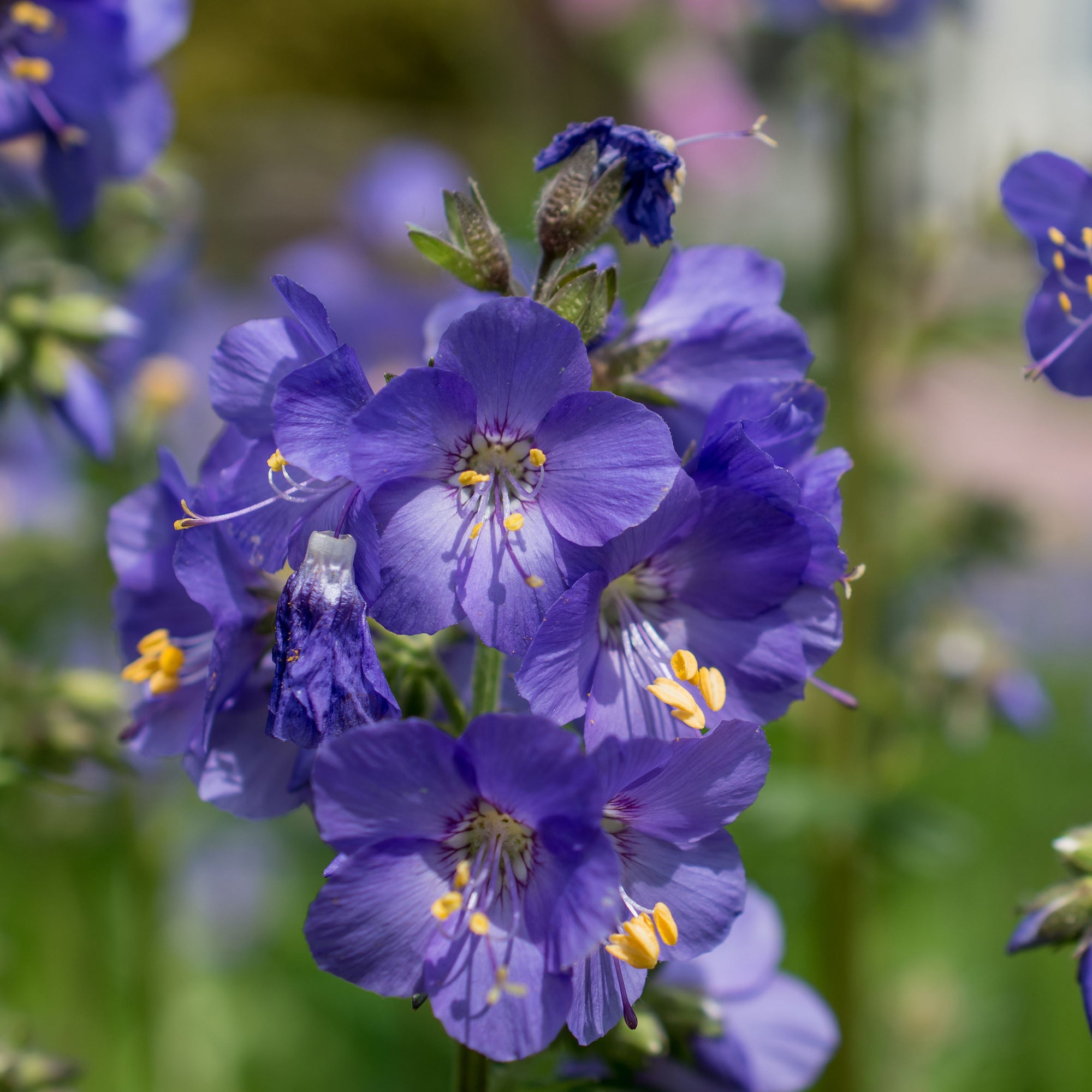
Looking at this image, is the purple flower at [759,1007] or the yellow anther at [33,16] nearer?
the purple flower at [759,1007]

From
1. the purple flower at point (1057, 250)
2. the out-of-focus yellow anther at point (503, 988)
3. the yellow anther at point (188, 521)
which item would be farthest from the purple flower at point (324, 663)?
the purple flower at point (1057, 250)

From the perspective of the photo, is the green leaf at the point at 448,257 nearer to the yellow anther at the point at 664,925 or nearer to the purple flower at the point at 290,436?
the purple flower at the point at 290,436

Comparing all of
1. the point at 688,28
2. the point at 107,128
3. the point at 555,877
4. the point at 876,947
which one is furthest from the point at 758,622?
the point at 688,28

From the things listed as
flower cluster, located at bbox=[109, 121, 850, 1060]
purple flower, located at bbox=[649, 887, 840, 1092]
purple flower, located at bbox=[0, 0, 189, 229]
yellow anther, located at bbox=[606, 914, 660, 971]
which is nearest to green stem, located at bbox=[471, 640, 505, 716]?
flower cluster, located at bbox=[109, 121, 850, 1060]

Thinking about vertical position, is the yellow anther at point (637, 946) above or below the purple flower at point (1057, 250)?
below

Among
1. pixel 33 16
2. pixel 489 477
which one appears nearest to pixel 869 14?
pixel 33 16

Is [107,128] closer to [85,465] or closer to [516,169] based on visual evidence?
[85,465]

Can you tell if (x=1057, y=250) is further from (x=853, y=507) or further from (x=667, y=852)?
(x=853, y=507)
